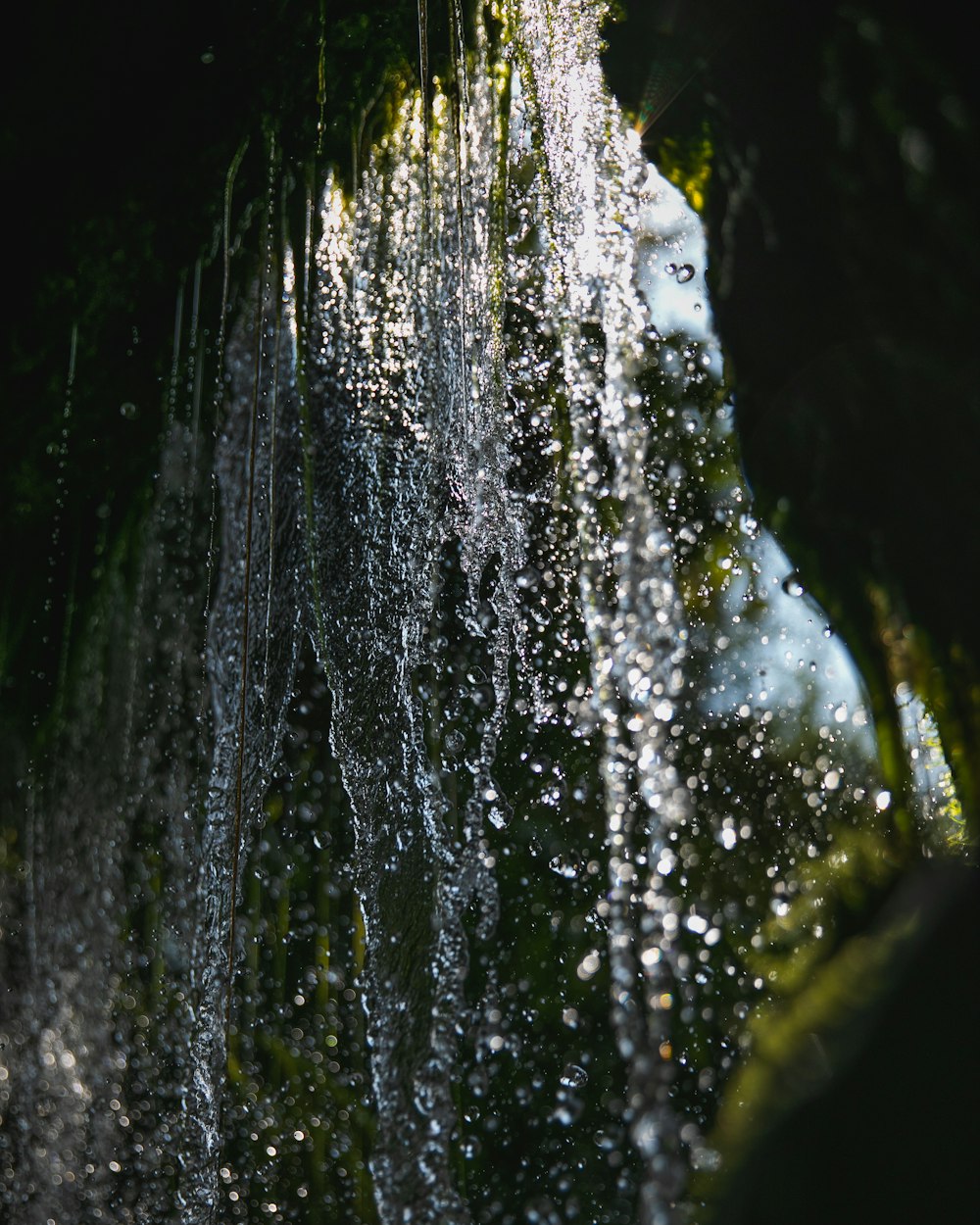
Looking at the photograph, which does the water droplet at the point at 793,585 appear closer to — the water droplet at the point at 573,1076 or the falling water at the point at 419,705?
the falling water at the point at 419,705

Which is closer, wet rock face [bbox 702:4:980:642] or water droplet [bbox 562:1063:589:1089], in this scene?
wet rock face [bbox 702:4:980:642]

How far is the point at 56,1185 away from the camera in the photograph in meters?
2.92

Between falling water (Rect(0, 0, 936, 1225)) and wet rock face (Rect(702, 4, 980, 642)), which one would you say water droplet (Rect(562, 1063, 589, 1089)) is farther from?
wet rock face (Rect(702, 4, 980, 642))

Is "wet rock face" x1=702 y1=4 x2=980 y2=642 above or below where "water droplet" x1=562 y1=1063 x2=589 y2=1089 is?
above

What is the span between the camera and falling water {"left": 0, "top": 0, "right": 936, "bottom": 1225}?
2152 millimetres

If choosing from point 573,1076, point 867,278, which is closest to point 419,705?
point 573,1076

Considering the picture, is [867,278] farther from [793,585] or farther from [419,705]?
[419,705]

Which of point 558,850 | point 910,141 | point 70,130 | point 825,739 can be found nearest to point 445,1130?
point 558,850

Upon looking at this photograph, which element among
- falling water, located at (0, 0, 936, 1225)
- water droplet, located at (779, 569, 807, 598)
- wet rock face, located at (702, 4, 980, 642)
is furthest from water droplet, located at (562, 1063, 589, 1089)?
wet rock face, located at (702, 4, 980, 642)

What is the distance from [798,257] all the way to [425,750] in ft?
4.93

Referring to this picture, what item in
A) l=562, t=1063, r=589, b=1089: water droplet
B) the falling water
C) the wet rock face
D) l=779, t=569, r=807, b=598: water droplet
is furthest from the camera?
l=562, t=1063, r=589, b=1089: water droplet

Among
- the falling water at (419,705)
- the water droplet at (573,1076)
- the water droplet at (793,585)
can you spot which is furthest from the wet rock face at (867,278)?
the water droplet at (573,1076)

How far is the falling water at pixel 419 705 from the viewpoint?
2.15m

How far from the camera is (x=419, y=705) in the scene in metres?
2.56
